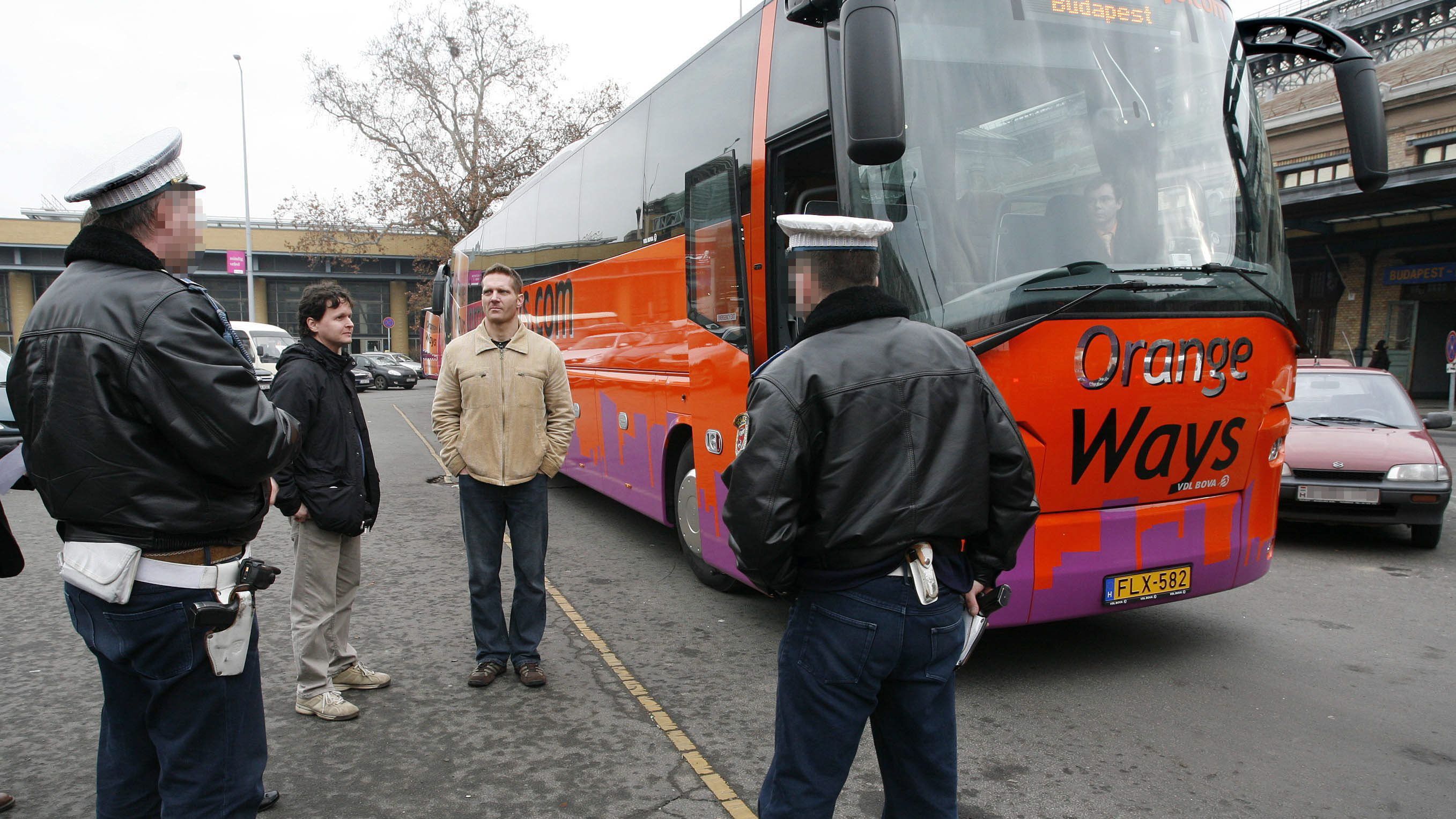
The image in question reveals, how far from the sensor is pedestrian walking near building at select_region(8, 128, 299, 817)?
7.04 feet

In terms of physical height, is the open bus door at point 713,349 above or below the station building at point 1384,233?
below

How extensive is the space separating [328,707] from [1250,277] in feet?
15.0

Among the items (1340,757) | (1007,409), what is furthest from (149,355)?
(1340,757)

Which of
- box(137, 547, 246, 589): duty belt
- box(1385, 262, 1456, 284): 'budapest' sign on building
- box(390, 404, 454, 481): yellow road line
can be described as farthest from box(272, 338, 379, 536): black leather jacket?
box(1385, 262, 1456, 284): 'budapest' sign on building

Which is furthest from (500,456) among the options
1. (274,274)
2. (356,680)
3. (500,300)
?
(274,274)

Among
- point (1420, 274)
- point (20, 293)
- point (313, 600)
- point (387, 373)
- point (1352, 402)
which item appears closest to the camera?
point (313, 600)

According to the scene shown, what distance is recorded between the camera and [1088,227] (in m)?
4.16

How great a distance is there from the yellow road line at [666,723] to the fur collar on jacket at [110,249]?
7.15ft

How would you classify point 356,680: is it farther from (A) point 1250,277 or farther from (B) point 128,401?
(A) point 1250,277

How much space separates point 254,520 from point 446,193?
39705 mm

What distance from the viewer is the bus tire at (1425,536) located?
24.4ft

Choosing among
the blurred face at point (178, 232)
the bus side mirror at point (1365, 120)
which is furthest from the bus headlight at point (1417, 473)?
the blurred face at point (178, 232)

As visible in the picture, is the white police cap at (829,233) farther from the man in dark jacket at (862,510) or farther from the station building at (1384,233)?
the station building at (1384,233)

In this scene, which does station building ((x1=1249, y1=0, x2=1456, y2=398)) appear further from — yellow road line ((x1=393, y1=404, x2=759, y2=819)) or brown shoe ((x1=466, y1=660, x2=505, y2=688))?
brown shoe ((x1=466, y1=660, x2=505, y2=688))
